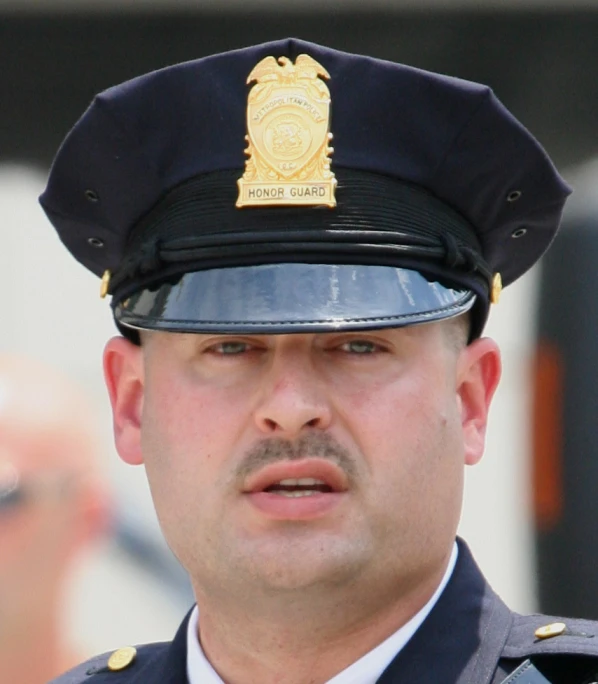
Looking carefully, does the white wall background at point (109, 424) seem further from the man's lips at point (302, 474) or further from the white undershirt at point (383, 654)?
the man's lips at point (302, 474)

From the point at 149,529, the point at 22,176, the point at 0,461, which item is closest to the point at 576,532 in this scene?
the point at 149,529

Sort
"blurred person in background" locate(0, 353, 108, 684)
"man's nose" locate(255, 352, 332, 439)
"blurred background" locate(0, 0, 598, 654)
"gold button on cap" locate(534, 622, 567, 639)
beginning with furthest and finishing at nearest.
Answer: "blurred background" locate(0, 0, 598, 654) → "blurred person in background" locate(0, 353, 108, 684) → "gold button on cap" locate(534, 622, 567, 639) → "man's nose" locate(255, 352, 332, 439)

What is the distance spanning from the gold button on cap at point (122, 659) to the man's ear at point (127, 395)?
1.24ft

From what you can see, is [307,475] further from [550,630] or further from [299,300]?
[550,630]

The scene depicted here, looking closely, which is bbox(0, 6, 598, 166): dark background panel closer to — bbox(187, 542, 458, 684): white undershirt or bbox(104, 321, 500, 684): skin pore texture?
bbox(104, 321, 500, 684): skin pore texture

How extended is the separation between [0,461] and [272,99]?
190cm

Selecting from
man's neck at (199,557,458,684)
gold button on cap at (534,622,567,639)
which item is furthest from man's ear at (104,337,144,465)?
gold button on cap at (534,622,567,639)

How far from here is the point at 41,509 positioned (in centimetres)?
381

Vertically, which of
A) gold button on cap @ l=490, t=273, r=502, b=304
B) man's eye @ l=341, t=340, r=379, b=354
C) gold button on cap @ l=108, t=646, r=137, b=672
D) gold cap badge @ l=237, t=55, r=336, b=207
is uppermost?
→ gold cap badge @ l=237, t=55, r=336, b=207

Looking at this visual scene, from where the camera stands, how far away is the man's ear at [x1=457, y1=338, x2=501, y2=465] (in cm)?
215

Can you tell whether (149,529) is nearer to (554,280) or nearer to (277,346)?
(554,280)

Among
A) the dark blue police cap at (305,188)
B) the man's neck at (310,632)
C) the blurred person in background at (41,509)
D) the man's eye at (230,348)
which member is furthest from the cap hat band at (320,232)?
the blurred person in background at (41,509)

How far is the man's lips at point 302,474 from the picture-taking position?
6.24 ft

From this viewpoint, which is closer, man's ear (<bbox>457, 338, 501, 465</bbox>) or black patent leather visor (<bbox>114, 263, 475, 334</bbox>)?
black patent leather visor (<bbox>114, 263, 475, 334</bbox>)
